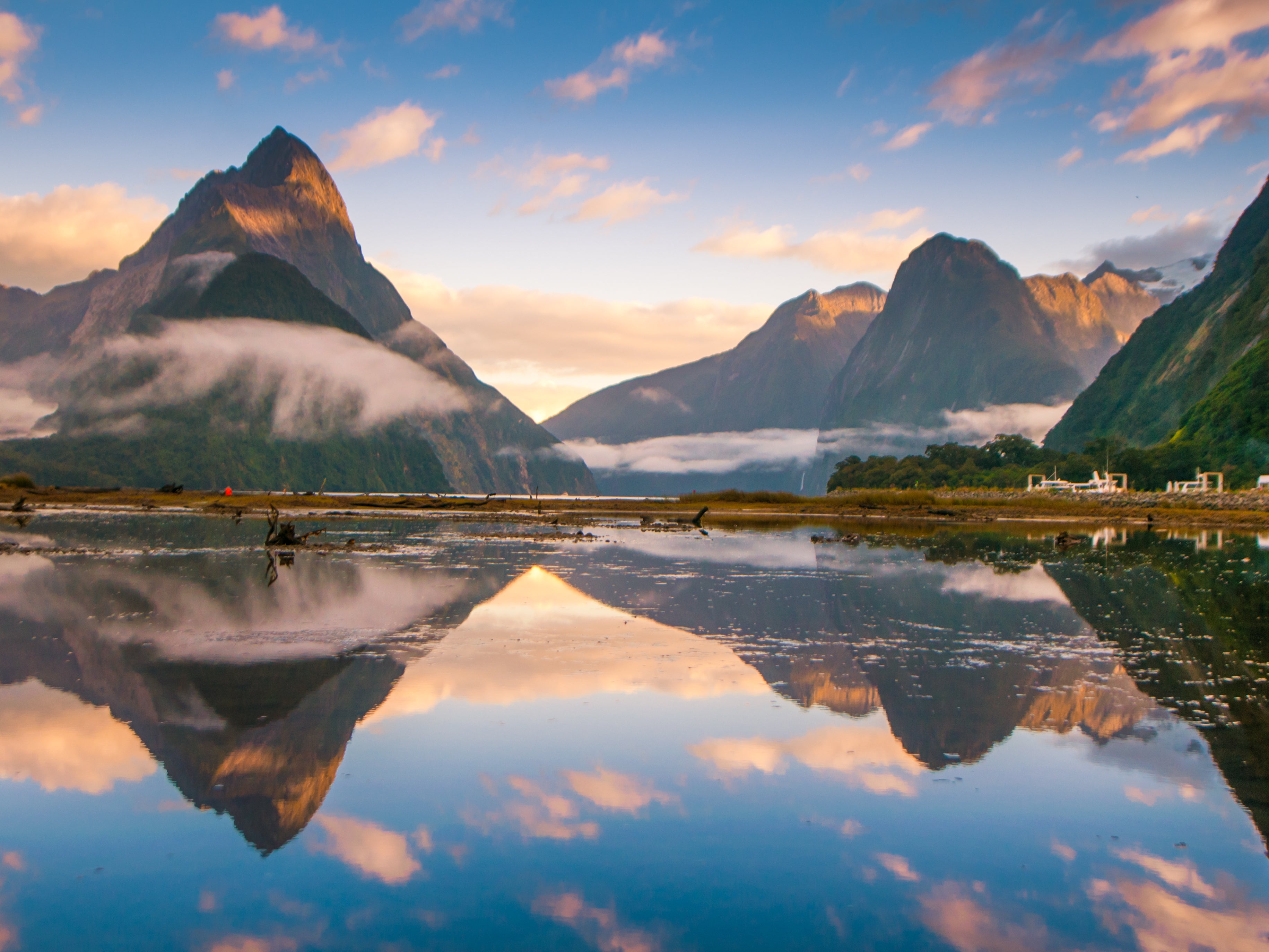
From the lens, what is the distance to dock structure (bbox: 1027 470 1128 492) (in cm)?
15675

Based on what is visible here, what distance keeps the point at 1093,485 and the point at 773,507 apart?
66988mm

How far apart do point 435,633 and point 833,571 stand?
947 inches

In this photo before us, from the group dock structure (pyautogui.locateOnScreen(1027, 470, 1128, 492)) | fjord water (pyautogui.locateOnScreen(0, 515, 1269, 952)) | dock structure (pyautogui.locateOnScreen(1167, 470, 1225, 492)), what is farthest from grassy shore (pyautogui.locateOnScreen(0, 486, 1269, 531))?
fjord water (pyautogui.locateOnScreen(0, 515, 1269, 952))

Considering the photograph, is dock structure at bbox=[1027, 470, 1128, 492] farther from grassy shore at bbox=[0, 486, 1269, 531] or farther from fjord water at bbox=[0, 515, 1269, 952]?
fjord water at bbox=[0, 515, 1269, 952]

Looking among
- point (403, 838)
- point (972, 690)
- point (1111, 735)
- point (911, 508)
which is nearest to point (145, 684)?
point (403, 838)

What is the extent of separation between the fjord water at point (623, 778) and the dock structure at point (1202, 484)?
136 meters

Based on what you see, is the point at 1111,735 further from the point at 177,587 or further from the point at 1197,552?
the point at 1197,552

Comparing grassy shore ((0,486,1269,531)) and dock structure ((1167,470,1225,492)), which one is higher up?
dock structure ((1167,470,1225,492))

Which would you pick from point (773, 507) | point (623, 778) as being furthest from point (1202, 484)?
point (623, 778)

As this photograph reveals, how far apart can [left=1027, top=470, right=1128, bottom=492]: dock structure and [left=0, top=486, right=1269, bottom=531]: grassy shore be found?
20.2 feet

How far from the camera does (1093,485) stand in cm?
16400

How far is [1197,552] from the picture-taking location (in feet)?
185

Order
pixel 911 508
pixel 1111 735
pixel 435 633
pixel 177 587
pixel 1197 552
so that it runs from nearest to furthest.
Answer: pixel 1111 735, pixel 435 633, pixel 177 587, pixel 1197 552, pixel 911 508

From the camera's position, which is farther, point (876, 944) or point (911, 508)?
point (911, 508)
